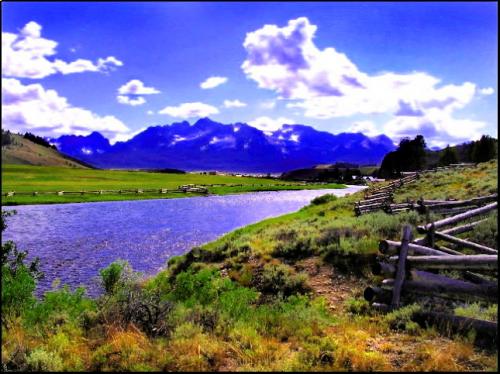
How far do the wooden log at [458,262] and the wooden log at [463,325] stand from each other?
4.85ft

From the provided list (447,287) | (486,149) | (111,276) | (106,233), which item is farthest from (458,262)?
(486,149)

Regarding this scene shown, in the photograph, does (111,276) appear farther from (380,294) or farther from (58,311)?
(380,294)

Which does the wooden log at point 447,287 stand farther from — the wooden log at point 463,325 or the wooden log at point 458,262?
the wooden log at point 463,325

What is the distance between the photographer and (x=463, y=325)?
10.3 m

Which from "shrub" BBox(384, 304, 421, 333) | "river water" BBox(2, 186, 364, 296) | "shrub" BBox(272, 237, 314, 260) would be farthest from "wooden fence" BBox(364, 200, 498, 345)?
"river water" BBox(2, 186, 364, 296)

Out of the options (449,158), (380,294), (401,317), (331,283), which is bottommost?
(331,283)

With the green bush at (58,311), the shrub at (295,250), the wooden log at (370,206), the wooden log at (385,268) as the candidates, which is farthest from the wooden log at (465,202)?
the green bush at (58,311)

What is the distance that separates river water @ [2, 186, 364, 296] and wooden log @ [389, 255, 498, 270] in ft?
56.8

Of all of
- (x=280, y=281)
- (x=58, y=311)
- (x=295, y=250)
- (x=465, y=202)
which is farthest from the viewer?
(x=465, y=202)

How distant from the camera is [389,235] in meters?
23.2

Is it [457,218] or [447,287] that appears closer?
[447,287]

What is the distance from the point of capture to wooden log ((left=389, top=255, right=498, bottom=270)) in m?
11.1

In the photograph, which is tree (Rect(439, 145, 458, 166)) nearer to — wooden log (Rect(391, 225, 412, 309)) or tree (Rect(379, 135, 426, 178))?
tree (Rect(379, 135, 426, 178))

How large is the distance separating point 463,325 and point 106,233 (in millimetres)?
40896
